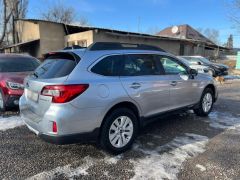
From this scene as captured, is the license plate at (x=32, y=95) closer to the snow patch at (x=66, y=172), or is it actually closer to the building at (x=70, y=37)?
the snow patch at (x=66, y=172)

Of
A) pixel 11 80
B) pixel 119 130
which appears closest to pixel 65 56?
pixel 119 130

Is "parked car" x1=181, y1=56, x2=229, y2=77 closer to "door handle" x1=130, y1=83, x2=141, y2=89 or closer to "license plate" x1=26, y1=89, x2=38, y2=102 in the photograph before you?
"door handle" x1=130, y1=83, x2=141, y2=89

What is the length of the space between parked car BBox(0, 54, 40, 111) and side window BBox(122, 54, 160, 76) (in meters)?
3.32

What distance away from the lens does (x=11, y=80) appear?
6.33 metres

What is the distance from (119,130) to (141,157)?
0.55 m

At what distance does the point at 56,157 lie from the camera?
3.94 m

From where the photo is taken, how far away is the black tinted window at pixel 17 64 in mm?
7171

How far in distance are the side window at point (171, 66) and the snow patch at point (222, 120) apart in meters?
1.44

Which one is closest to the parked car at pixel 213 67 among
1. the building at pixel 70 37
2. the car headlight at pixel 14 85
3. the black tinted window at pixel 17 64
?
the building at pixel 70 37

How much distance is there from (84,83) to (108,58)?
70 centimetres

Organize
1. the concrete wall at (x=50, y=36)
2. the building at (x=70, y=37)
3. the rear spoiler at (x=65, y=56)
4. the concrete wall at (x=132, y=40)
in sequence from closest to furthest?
the rear spoiler at (x=65, y=56)
the concrete wall at (x=132, y=40)
the building at (x=70, y=37)
the concrete wall at (x=50, y=36)

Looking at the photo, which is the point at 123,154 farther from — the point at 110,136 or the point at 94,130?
the point at 94,130

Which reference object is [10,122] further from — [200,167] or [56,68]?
[200,167]

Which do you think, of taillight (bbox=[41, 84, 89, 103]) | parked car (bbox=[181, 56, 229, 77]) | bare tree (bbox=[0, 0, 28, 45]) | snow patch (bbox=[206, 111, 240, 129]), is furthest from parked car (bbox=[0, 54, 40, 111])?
bare tree (bbox=[0, 0, 28, 45])
